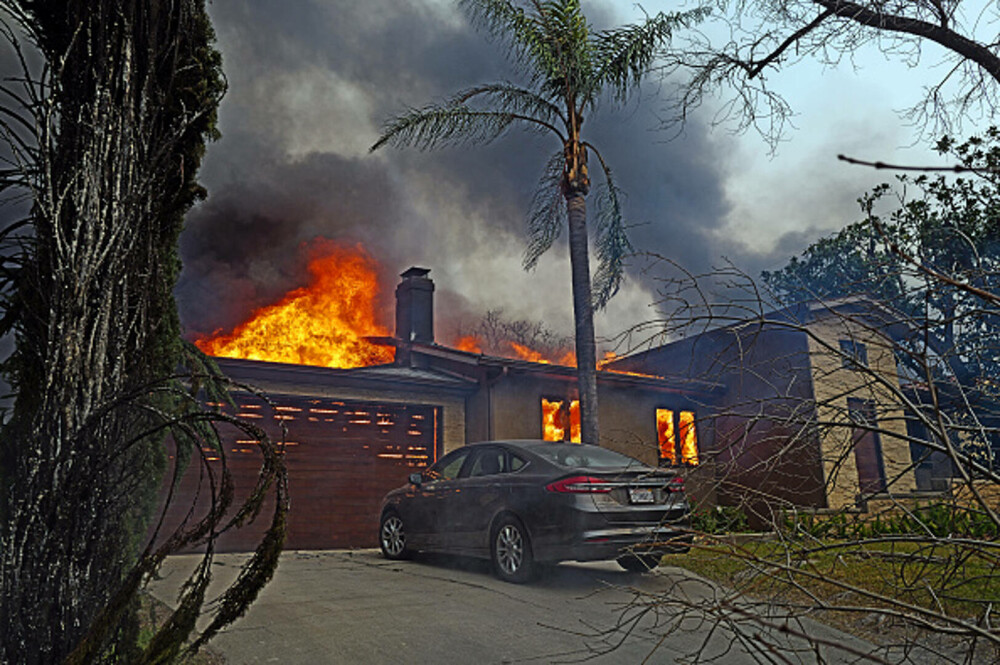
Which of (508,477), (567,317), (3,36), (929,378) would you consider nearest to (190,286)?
(567,317)

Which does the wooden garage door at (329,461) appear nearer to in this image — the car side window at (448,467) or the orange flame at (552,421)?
the orange flame at (552,421)

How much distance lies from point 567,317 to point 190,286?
69.2 ft

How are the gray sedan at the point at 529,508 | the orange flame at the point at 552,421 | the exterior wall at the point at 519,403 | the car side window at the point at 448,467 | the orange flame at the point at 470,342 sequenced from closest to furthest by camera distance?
1. the gray sedan at the point at 529,508
2. the car side window at the point at 448,467
3. the exterior wall at the point at 519,403
4. the orange flame at the point at 552,421
5. the orange flame at the point at 470,342

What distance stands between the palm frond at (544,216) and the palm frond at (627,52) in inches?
84.1

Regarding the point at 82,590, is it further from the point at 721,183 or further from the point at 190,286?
the point at 721,183

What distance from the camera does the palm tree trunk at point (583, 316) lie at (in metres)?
11.9

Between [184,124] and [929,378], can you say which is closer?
[929,378]

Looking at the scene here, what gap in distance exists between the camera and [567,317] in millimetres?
40781

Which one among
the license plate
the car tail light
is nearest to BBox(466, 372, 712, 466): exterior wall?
the license plate

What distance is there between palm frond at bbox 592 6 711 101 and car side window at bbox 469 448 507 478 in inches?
305

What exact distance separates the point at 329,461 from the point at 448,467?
4197 millimetres

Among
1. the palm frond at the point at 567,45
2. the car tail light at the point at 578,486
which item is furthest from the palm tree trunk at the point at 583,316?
the car tail light at the point at 578,486

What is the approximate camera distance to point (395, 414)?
13766 mm

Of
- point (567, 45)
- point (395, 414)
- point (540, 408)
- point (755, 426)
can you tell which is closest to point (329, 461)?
point (395, 414)
